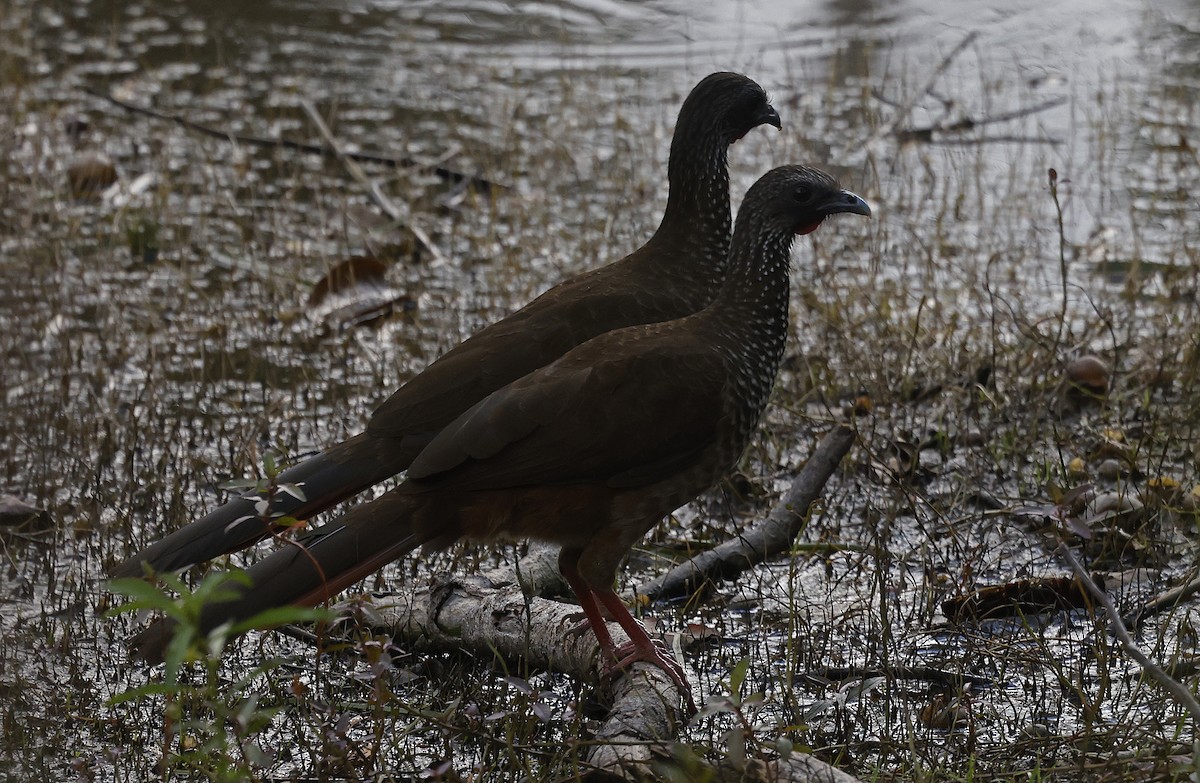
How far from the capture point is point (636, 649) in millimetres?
3713

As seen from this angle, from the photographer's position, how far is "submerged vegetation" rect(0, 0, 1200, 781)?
3.54 m

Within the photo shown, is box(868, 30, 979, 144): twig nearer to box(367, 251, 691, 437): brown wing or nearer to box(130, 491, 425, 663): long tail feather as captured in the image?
box(367, 251, 691, 437): brown wing

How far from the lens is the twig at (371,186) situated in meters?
6.82

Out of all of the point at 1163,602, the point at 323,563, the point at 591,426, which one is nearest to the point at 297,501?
the point at 323,563

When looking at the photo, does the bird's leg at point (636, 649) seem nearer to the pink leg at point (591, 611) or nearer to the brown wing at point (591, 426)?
the pink leg at point (591, 611)

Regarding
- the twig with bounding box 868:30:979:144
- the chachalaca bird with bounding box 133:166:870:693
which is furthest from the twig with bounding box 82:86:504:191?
the chachalaca bird with bounding box 133:166:870:693

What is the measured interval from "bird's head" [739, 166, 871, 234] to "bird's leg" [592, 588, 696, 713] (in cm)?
102

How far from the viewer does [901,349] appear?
5543mm

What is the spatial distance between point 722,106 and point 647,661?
1724 mm

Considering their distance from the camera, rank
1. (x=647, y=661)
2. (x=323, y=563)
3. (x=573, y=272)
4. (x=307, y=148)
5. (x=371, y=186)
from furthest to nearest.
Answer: (x=307, y=148) → (x=371, y=186) → (x=573, y=272) → (x=647, y=661) → (x=323, y=563)

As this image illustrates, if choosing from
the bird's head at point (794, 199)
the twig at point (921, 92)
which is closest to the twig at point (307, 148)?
the twig at point (921, 92)

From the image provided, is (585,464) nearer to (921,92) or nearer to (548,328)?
(548,328)

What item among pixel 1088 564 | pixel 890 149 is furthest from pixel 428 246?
pixel 1088 564

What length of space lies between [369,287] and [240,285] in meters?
0.63
